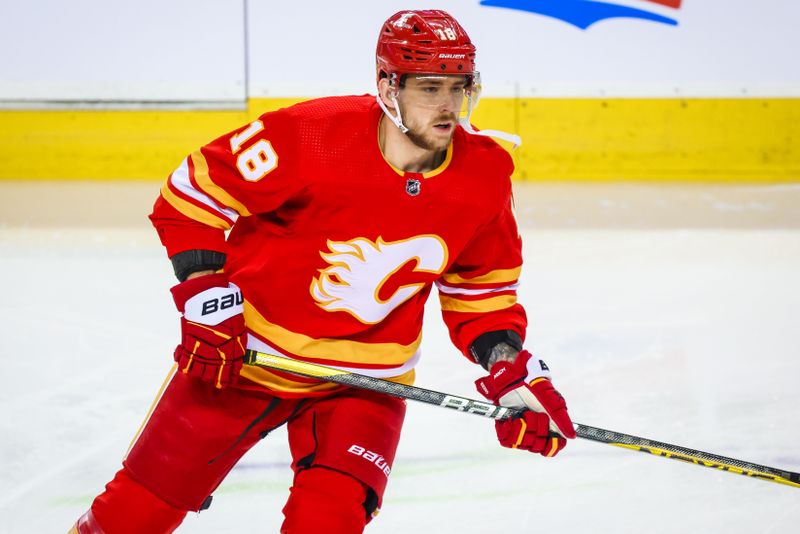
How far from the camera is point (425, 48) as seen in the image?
6.71 ft

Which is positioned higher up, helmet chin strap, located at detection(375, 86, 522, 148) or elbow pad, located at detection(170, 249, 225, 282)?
helmet chin strap, located at detection(375, 86, 522, 148)

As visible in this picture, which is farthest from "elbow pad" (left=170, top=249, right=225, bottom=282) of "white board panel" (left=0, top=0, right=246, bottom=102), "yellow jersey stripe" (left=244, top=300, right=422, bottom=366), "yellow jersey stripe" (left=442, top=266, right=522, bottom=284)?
"white board panel" (left=0, top=0, right=246, bottom=102)

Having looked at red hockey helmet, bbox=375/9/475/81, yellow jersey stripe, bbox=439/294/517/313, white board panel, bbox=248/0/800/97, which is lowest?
white board panel, bbox=248/0/800/97

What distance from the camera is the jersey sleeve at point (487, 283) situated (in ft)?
7.47

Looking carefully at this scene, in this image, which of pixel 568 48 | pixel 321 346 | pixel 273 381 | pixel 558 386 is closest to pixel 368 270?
pixel 321 346

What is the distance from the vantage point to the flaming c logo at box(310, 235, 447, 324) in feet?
6.98

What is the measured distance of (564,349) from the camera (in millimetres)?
3951

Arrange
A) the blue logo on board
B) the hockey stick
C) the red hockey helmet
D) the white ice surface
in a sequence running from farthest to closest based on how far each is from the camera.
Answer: the blue logo on board, the white ice surface, the hockey stick, the red hockey helmet

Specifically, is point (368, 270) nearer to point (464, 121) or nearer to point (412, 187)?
point (412, 187)

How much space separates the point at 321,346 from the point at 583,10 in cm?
519

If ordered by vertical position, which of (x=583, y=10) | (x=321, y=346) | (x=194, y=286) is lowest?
A: (x=583, y=10)

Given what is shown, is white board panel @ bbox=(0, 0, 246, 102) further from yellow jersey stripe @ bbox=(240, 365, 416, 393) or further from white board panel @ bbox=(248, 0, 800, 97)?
yellow jersey stripe @ bbox=(240, 365, 416, 393)

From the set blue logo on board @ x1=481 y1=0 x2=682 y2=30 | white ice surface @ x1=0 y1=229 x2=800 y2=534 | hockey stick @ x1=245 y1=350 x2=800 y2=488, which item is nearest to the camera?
hockey stick @ x1=245 y1=350 x2=800 y2=488

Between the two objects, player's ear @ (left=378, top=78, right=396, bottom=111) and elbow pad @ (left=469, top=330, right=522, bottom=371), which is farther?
elbow pad @ (left=469, top=330, right=522, bottom=371)
